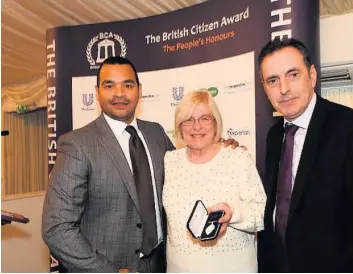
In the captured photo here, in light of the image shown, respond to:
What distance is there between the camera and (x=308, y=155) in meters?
1.55

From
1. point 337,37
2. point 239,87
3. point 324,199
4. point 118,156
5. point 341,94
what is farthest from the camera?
point 341,94

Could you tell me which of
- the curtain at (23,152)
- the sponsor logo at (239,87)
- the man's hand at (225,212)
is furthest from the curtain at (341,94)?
the curtain at (23,152)

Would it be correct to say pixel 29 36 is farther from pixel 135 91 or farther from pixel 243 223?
pixel 243 223

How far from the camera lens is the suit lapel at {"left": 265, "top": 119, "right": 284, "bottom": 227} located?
5.56 feet

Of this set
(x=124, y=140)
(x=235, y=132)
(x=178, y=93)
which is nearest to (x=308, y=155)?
(x=124, y=140)

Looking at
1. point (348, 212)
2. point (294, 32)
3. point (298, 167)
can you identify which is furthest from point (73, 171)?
point (294, 32)

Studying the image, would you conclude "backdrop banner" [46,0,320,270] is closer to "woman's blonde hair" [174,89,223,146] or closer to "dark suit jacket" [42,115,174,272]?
"woman's blonde hair" [174,89,223,146]

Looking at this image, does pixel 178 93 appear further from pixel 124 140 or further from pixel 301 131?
pixel 301 131

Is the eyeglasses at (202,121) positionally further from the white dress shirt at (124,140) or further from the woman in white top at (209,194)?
the white dress shirt at (124,140)

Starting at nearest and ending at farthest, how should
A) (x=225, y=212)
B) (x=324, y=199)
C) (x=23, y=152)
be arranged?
(x=324, y=199)
(x=225, y=212)
(x=23, y=152)

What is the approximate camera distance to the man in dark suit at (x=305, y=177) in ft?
4.85

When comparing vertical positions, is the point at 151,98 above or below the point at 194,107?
above

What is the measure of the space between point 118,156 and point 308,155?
2.83ft

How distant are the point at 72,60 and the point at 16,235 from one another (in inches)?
75.7
